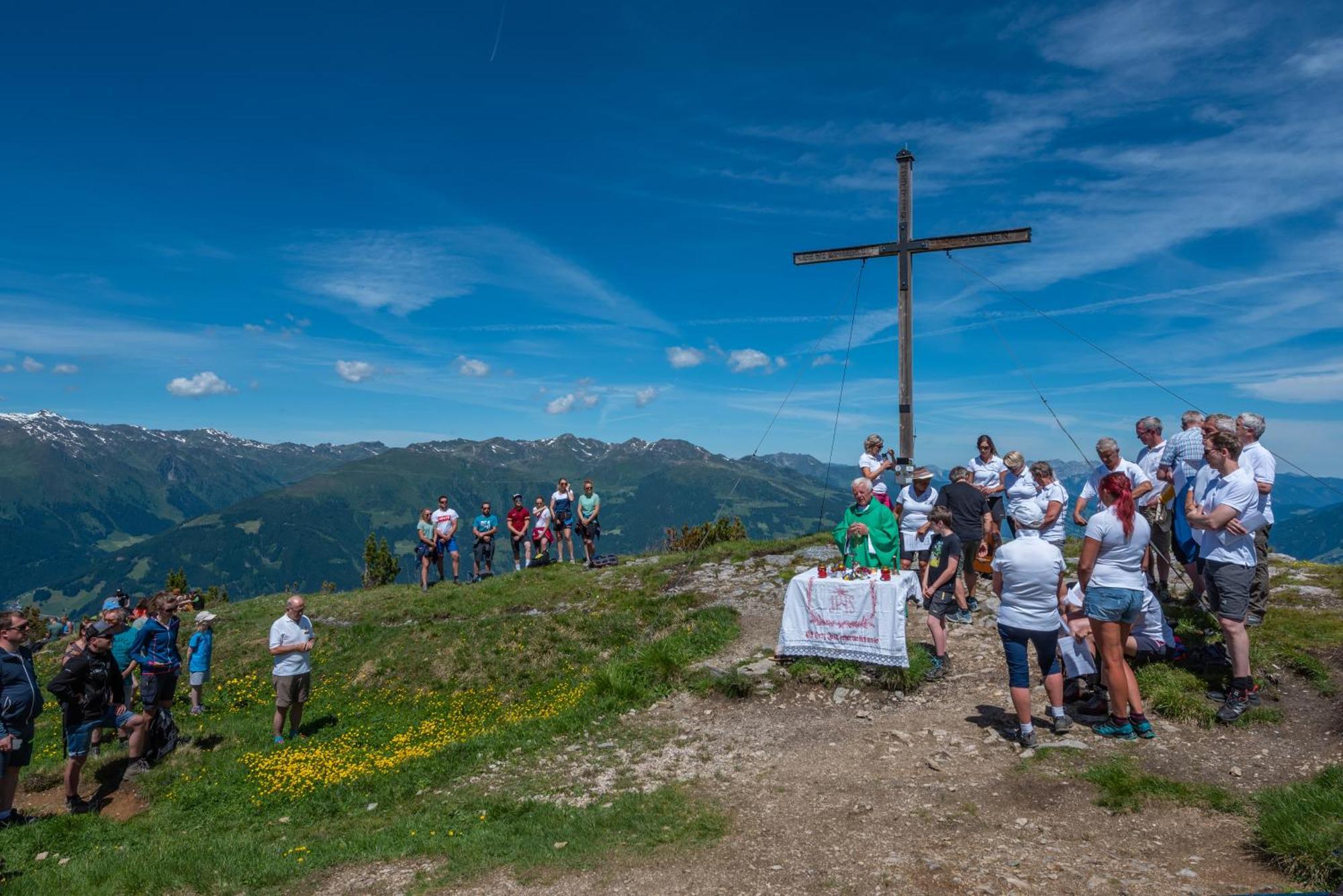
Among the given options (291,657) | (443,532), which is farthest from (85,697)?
(443,532)

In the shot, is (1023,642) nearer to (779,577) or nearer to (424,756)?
(424,756)

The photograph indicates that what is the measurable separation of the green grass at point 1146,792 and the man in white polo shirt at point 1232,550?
1888mm

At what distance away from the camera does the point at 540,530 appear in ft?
76.8

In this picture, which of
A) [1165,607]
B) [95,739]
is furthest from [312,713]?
[1165,607]

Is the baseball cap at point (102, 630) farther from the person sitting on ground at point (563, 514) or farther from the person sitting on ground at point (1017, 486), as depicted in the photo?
the person sitting on ground at point (1017, 486)

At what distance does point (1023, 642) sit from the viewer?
26.2ft

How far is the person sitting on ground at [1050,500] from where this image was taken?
11.4 metres

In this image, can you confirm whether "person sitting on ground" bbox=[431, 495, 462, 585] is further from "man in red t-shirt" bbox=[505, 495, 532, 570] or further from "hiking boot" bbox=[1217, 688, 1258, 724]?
"hiking boot" bbox=[1217, 688, 1258, 724]

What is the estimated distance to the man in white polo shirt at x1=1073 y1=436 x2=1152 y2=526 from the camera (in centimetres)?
1005

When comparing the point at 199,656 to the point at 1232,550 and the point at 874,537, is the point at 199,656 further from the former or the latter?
the point at 1232,550

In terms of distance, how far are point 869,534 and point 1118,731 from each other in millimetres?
4163

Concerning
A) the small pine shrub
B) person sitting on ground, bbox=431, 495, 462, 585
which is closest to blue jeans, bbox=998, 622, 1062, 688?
person sitting on ground, bbox=431, 495, 462, 585

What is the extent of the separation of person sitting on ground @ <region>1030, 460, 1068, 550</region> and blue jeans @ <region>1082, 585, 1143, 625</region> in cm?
348

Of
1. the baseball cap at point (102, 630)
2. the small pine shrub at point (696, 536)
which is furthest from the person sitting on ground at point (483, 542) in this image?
the baseball cap at point (102, 630)
